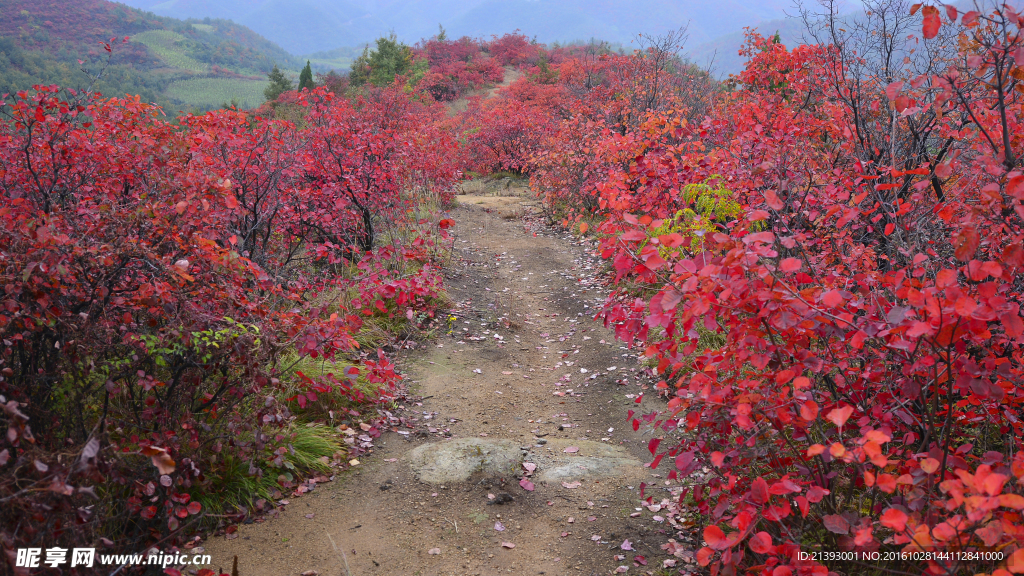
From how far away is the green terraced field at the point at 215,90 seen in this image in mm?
50438

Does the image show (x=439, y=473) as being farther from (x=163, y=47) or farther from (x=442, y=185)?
(x=163, y=47)

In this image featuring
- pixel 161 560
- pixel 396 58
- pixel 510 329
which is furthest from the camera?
pixel 396 58

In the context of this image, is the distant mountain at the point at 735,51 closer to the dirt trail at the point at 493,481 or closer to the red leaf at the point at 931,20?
the dirt trail at the point at 493,481

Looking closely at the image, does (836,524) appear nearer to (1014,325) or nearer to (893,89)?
(1014,325)

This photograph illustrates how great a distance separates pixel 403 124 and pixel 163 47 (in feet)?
253

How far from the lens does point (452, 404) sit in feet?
Result: 16.8

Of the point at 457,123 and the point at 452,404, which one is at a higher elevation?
the point at 457,123

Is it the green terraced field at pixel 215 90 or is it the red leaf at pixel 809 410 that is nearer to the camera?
the red leaf at pixel 809 410

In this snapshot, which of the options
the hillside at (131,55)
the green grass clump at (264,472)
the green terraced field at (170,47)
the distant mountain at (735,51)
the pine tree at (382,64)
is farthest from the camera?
the green terraced field at (170,47)

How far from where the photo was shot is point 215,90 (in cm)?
5578

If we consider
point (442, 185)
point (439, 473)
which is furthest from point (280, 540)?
point (442, 185)

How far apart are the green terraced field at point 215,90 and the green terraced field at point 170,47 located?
6.22 meters

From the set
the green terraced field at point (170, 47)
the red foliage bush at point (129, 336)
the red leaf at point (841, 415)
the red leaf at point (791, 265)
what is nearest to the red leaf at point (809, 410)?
the red leaf at point (841, 415)

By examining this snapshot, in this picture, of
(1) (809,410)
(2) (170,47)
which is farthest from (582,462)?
(2) (170,47)
